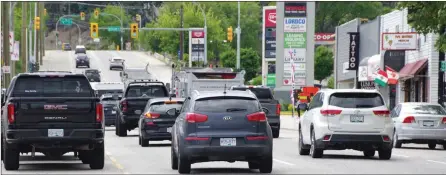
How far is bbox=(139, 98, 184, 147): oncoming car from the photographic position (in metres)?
34.0

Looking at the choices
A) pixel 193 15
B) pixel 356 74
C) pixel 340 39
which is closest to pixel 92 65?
pixel 193 15

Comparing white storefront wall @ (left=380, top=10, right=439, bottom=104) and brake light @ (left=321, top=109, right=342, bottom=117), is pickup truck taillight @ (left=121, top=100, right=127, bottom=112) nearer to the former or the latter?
brake light @ (left=321, top=109, right=342, bottom=117)

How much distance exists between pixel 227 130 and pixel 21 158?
7.26m

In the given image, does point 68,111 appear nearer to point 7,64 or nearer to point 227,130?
point 227,130

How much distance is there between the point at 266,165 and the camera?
2211 cm

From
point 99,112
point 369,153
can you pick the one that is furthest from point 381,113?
point 99,112

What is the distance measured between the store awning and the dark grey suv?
136ft

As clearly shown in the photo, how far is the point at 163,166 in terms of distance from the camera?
24547 millimetres

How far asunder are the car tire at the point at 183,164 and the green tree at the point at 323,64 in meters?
107

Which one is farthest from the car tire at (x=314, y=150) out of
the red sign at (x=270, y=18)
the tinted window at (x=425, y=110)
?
the red sign at (x=270, y=18)

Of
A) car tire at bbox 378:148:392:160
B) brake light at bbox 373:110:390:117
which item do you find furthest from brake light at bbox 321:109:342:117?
car tire at bbox 378:148:392:160

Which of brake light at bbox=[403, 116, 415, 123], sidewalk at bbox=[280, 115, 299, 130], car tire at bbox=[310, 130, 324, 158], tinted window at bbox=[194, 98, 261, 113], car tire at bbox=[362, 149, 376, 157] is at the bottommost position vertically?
sidewalk at bbox=[280, 115, 299, 130]

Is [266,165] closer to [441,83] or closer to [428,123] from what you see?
[428,123]

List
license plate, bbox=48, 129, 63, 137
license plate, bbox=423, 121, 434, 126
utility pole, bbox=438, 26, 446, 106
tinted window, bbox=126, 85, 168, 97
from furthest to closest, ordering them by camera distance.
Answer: utility pole, bbox=438, 26, 446, 106
tinted window, bbox=126, 85, 168, 97
license plate, bbox=423, 121, 434, 126
license plate, bbox=48, 129, 63, 137
